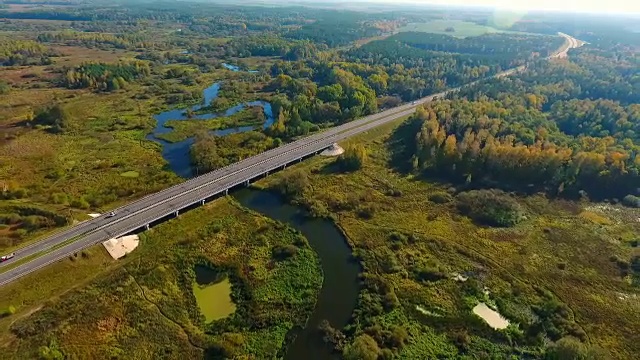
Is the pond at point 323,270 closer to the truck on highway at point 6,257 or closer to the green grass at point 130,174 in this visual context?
the green grass at point 130,174

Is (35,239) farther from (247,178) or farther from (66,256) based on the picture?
(247,178)

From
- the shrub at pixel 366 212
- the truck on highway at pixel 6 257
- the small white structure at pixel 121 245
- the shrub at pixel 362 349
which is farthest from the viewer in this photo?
the shrub at pixel 366 212

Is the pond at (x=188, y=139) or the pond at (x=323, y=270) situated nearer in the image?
the pond at (x=323, y=270)

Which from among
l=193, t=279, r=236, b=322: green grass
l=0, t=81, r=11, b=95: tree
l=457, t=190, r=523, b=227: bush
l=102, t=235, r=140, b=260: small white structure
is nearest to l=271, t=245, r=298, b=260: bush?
l=193, t=279, r=236, b=322: green grass

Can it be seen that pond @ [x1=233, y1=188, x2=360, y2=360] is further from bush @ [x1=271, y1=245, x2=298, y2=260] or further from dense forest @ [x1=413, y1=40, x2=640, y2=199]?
dense forest @ [x1=413, y1=40, x2=640, y2=199]

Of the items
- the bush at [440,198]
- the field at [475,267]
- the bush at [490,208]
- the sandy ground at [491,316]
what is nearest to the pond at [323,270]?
the field at [475,267]

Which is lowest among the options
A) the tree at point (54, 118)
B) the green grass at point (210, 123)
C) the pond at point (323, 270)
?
the pond at point (323, 270)

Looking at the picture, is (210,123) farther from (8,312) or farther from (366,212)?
(8,312)

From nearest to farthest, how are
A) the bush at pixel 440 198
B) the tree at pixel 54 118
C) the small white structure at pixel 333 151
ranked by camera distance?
the bush at pixel 440 198 → the small white structure at pixel 333 151 → the tree at pixel 54 118
